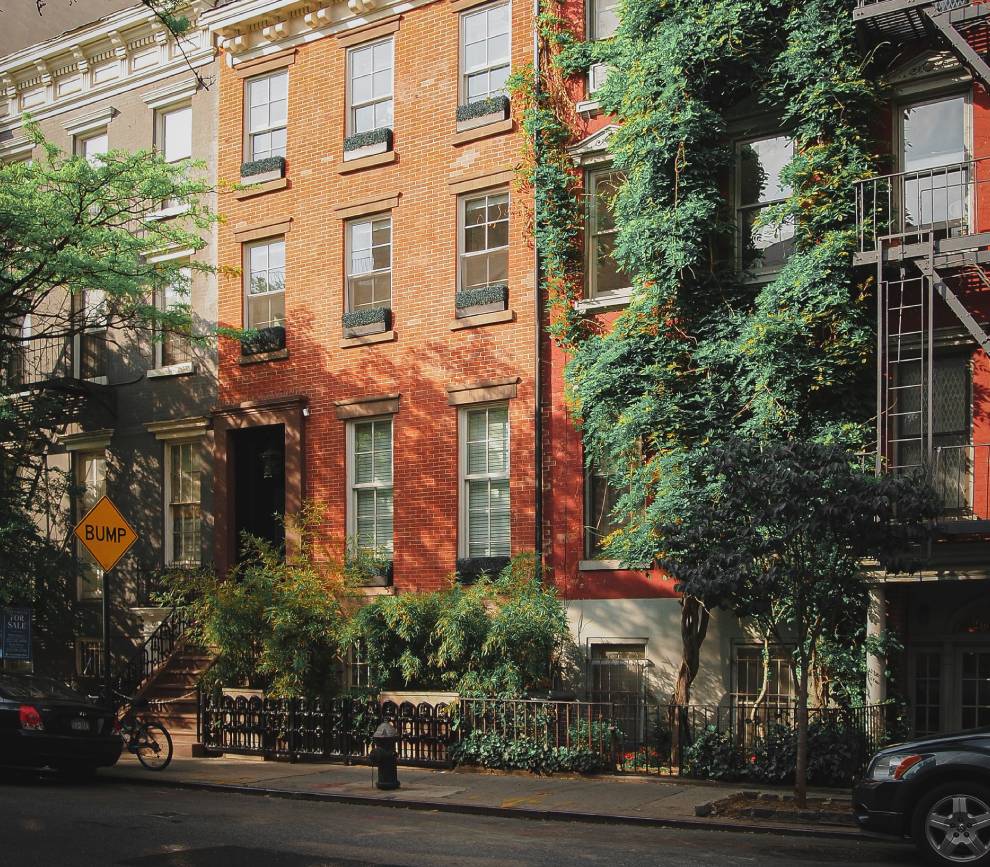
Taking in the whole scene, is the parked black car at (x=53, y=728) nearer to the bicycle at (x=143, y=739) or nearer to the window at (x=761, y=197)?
the bicycle at (x=143, y=739)

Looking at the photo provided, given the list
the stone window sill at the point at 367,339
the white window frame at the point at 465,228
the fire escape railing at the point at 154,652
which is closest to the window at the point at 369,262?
the stone window sill at the point at 367,339

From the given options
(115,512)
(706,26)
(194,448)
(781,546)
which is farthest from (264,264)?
(781,546)

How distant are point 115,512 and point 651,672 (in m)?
8.10

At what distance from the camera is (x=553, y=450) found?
2044 centimetres

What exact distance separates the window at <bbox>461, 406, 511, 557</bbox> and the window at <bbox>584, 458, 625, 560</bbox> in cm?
143

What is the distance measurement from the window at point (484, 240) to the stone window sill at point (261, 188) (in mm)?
4082

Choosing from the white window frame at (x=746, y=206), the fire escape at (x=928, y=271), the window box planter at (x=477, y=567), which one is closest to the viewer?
the fire escape at (x=928, y=271)

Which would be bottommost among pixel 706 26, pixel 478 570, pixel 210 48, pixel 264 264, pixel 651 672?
pixel 651 672

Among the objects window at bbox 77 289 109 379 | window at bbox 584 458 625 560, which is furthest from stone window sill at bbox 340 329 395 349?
window at bbox 77 289 109 379

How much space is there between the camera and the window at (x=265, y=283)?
24.5 m

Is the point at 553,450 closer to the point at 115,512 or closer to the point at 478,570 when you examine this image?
the point at 478,570

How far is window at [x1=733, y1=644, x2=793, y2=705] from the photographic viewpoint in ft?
59.0

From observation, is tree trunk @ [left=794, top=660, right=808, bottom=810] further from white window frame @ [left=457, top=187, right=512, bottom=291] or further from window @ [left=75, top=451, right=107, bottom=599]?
window @ [left=75, top=451, right=107, bottom=599]

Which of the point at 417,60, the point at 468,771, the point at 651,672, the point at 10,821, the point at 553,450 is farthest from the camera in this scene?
the point at 417,60
